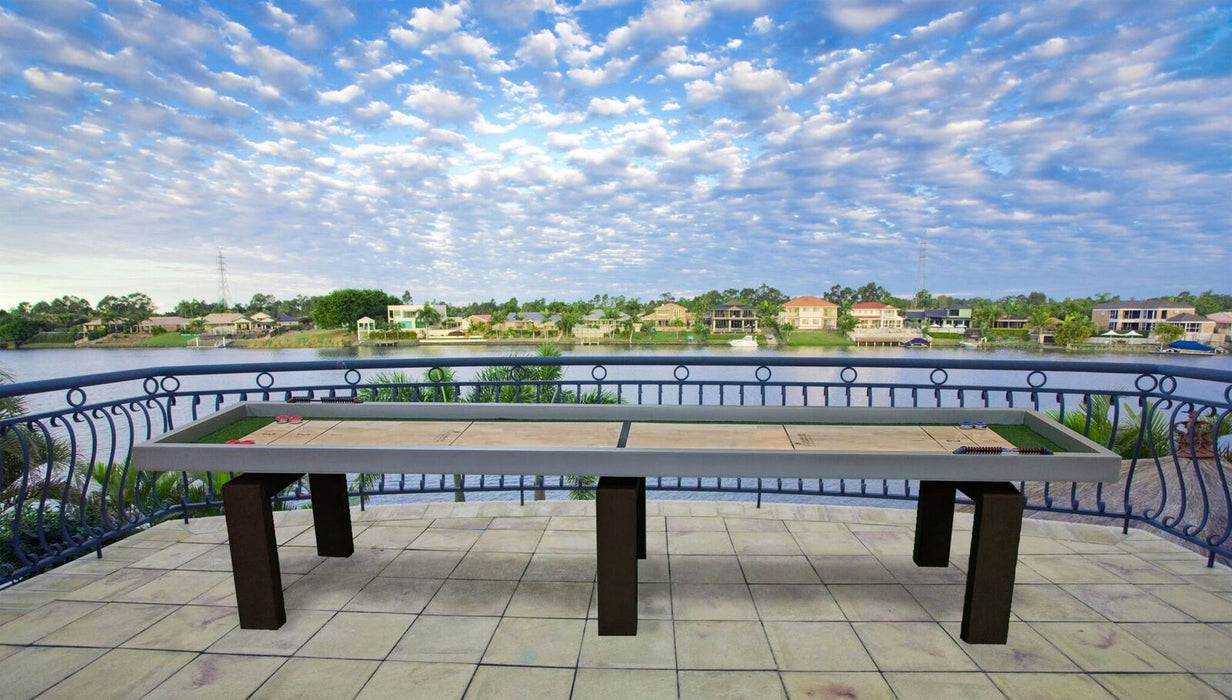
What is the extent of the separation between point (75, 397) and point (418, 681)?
8.75ft

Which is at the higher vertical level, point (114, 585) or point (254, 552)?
point (254, 552)

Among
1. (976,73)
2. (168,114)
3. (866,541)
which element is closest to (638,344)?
(976,73)

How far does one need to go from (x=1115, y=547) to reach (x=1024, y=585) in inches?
36.8

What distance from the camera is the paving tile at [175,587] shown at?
2383 millimetres

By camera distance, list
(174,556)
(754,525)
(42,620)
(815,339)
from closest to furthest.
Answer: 1. (42,620)
2. (174,556)
3. (754,525)
4. (815,339)

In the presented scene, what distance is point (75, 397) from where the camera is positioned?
285 centimetres

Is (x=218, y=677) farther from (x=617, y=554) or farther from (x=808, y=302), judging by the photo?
(x=808, y=302)

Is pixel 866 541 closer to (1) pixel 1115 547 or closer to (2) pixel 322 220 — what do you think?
(1) pixel 1115 547

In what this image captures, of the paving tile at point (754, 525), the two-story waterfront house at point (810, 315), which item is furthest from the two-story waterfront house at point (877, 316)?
the paving tile at point (754, 525)

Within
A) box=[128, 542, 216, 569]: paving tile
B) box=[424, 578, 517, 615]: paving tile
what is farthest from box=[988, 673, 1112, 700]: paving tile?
box=[128, 542, 216, 569]: paving tile

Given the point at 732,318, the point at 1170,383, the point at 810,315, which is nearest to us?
the point at 1170,383

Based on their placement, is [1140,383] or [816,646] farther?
[1140,383]

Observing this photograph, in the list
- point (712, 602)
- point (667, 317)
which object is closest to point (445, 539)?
point (712, 602)

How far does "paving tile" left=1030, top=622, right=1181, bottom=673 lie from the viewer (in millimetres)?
1873
